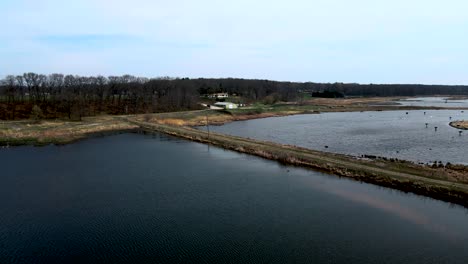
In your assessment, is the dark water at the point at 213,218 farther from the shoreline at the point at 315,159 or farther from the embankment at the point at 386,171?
the shoreline at the point at 315,159

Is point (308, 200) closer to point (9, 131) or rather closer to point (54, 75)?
point (9, 131)

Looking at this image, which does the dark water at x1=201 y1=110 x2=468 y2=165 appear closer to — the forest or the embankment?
the embankment

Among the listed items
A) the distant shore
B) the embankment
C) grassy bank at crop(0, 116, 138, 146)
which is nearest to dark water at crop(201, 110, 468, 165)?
the embankment

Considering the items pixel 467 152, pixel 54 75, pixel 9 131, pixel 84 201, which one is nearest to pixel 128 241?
pixel 84 201

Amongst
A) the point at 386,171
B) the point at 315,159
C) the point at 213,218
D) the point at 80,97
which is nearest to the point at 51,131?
the point at 315,159

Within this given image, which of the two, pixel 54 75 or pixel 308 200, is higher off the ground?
pixel 54 75

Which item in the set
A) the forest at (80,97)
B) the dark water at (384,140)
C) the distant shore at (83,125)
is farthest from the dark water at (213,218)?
the forest at (80,97)

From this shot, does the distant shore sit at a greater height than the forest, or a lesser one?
lesser
